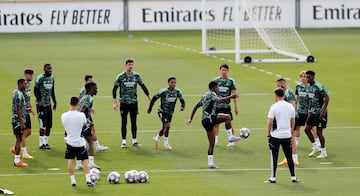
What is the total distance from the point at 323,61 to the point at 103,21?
792 inches

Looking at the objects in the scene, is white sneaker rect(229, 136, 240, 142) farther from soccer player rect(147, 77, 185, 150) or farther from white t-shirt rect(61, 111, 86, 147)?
white t-shirt rect(61, 111, 86, 147)

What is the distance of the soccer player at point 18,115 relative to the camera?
1029 inches

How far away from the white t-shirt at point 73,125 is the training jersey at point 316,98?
664cm

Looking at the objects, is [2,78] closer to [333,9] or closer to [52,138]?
[52,138]

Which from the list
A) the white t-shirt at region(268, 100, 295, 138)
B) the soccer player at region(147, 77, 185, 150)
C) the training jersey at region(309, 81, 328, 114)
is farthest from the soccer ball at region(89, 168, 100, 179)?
the training jersey at region(309, 81, 328, 114)

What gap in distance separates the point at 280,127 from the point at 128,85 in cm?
686

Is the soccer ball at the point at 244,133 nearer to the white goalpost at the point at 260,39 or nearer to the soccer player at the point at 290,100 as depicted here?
the soccer player at the point at 290,100

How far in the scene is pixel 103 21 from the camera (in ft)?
216

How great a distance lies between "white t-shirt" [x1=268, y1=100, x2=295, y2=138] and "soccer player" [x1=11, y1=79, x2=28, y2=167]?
253 inches

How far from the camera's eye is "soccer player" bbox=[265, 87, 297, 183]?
23.3 m

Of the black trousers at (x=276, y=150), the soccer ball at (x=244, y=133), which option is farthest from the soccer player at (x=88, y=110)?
the soccer ball at (x=244, y=133)

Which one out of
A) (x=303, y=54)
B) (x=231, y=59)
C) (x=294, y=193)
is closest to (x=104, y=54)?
(x=231, y=59)

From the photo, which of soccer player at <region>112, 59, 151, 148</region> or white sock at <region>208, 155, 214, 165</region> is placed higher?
soccer player at <region>112, 59, 151, 148</region>

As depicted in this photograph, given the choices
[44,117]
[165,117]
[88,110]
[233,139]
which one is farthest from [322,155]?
[44,117]
